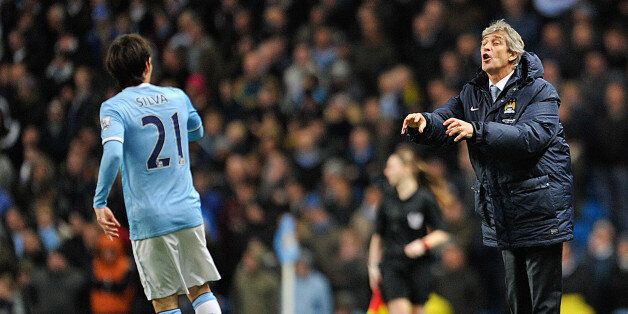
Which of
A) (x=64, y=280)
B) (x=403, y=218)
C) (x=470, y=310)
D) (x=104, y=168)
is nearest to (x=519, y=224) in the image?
(x=104, y=168)

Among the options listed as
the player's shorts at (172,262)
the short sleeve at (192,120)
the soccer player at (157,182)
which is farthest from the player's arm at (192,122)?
the player's shorts at (172,262)

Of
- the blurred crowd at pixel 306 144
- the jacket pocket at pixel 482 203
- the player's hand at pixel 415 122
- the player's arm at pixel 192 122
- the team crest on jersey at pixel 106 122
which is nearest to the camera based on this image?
the player's hand at pixel 415 122

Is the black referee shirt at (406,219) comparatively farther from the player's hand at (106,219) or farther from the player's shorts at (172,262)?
the player's hand at (106,219)

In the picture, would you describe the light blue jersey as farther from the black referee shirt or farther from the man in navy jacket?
the black referee shirt

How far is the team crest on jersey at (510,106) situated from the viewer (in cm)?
698

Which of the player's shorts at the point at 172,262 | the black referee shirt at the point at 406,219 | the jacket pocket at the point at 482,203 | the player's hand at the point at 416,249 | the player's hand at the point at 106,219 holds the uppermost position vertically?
the player's hand at the point at 106,219

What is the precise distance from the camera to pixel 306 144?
15.4 m

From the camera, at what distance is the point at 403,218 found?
1101 cm

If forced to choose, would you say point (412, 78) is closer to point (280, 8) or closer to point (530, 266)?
point (280, 8)

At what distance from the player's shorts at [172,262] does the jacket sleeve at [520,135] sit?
6.82 ft

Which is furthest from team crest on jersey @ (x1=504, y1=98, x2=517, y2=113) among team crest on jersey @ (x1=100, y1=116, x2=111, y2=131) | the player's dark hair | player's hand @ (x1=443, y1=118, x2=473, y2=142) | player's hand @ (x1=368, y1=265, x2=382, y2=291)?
player's hand @ (x1=368, y1=265, x2=382, y2=291)

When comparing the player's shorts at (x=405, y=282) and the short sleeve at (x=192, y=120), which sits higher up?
the short sleeve at (x=192, y=120)

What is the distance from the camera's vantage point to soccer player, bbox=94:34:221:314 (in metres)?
7.46

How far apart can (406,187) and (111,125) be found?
4456 mm
